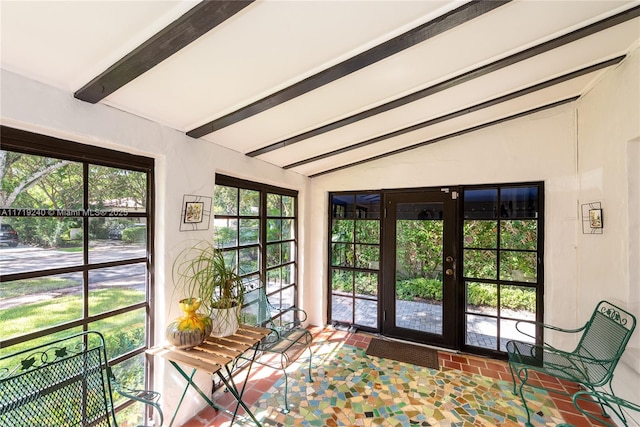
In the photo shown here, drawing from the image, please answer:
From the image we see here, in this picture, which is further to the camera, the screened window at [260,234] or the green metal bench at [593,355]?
the screened window at [260,234]

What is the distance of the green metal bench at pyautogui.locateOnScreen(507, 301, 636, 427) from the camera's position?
1851mm

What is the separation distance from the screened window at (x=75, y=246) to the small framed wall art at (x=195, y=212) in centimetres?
23

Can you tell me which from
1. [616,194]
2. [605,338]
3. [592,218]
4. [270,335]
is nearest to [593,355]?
[605,338]

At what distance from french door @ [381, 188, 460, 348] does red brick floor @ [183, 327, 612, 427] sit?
28 cm

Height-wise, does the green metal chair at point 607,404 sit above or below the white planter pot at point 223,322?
below

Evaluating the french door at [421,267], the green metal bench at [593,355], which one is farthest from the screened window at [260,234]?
the green metal bench at [593,355]

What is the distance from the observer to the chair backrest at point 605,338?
182cm

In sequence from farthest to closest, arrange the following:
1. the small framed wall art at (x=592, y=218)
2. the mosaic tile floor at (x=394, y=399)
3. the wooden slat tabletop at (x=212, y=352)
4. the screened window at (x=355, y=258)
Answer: the screened window at (x=355, y=258) → the small framed wall art at (x=592, y=218) → the mosaic tile floor at (x=394, y=399) → the wooden slat tabletop at (x=212, y=352)

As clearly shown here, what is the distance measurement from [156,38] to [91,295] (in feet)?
4.99

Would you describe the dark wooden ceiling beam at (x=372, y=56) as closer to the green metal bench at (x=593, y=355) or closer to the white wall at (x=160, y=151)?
the white wall at (x=160, y=151)

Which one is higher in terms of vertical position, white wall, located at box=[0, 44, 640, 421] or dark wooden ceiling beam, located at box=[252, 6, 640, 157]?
dark wooden ceiling beam, located at box=[252, 6, 640, 157]

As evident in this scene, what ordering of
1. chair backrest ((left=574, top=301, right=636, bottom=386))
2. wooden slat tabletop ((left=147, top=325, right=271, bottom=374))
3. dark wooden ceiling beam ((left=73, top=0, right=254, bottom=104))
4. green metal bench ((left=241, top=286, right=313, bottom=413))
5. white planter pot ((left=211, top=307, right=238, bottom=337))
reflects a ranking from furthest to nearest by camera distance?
green metal bench ((left=241, top=286, right=313, bottom=413))
white planter pot ((left=211, top=307, right=238, bottom=337))
chair backrest ((left=574, top=301, right=636, bottom=386))
wooden slat tabletop ((left=147, top=325, right=271, bottom=374))
dark wooden ceiling beam ((left=73, top=0, right=254, bottom=104))

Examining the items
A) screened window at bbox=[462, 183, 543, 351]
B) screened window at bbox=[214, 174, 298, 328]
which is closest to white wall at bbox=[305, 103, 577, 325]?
screened window at bbox=[462, 183, 543, 351]

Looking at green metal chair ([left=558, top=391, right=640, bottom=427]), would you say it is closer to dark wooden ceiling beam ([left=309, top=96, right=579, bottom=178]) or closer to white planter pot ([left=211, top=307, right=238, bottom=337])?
white planter pot ([left=211, top=307, right=238, bottom=337])
